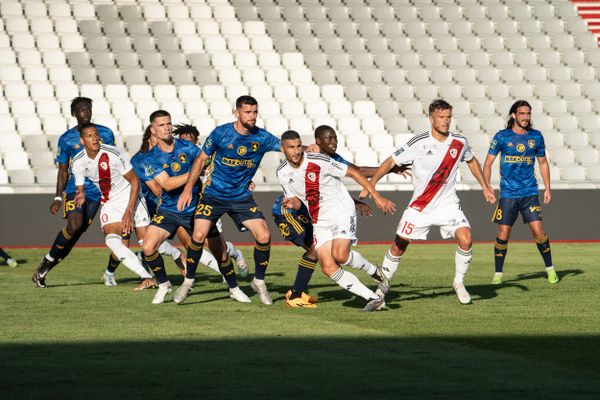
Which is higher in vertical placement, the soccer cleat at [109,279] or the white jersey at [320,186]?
the white jersey at [320,186]

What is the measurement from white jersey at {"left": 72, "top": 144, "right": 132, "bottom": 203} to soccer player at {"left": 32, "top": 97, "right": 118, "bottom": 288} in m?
0.34

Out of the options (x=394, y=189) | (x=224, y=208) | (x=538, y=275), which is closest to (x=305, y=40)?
(x=394, y=189)

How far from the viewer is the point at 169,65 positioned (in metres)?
25.9

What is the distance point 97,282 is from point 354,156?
11.2m

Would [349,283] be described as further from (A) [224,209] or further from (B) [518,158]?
(B) [518,158]

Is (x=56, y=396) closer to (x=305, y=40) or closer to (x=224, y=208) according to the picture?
(x=224, y=208)

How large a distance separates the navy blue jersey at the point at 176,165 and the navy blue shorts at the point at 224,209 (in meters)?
0.26

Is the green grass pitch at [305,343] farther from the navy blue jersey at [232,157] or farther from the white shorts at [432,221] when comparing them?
the navy blue jersey at [232,157]

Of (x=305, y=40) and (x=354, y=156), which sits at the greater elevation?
(x=305, y=40)

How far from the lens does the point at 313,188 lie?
10719 mm

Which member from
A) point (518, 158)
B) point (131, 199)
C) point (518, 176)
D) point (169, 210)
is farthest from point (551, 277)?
point (131, 199)

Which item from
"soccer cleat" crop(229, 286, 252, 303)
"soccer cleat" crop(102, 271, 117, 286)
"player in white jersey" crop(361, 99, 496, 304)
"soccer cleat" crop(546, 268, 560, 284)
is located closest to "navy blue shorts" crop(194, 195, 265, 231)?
"soccer cleat" crop(229, 286, 252, 303)

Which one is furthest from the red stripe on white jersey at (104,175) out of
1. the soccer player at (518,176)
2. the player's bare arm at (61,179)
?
the soccer player at (518,176)

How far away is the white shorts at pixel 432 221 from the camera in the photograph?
11039mm
